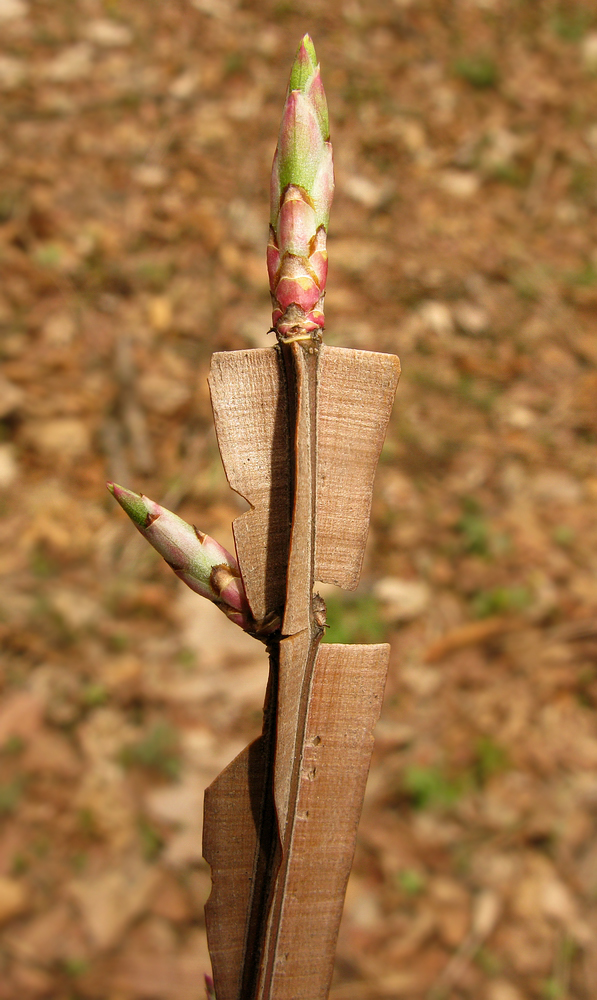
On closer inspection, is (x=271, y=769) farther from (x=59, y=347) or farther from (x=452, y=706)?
(x=59, y=347)

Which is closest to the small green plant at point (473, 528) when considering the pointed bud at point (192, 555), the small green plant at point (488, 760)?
the small green plant at point (488, 760)

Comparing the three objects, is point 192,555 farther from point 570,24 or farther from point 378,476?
point 570,24

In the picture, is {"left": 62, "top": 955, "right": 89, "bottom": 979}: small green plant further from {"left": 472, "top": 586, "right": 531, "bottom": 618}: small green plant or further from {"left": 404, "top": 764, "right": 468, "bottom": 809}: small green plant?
{"left": 472, "top": 586, "right": 531, "bottom": 618}: small green plant

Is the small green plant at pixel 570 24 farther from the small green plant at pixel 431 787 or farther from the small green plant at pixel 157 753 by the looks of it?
the small green plant at pixel 157 753

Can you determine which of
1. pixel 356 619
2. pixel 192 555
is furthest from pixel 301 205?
pixel 356 619

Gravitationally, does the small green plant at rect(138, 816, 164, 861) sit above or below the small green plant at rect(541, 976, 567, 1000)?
above

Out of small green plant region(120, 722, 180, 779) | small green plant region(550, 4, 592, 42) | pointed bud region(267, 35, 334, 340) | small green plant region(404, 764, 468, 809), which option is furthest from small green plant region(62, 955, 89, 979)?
small green plant region(550, 4, 592, 42)

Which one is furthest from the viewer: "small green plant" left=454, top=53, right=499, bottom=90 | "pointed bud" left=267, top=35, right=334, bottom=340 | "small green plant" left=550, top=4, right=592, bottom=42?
"small green plant" left=550, top=4, right=592, bottom=42
